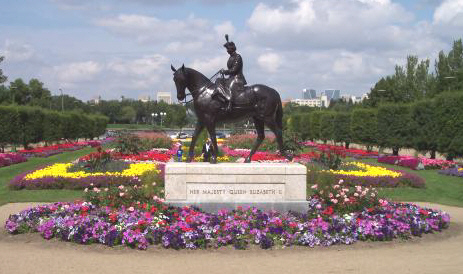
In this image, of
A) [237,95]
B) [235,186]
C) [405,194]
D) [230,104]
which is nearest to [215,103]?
[230,104]

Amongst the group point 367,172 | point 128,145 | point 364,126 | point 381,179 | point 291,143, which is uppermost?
point 364,126

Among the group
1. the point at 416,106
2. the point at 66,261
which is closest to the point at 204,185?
the point at 66,261

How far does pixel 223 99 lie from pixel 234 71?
75 cm

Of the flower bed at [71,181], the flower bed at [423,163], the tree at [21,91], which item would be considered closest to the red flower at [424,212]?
the flower bed at [71,181]

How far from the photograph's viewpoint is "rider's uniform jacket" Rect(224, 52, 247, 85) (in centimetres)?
1177

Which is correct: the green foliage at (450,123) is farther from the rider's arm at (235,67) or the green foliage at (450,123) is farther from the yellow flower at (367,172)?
the rider's arm at (235,67)

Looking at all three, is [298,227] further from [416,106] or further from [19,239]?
[416,106]

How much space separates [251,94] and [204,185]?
2.42 m

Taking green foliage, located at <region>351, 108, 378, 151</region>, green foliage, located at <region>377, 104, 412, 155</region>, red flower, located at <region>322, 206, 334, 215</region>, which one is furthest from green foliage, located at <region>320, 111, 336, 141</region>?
red flower, located at <region>322, 206, 334, 215</region>

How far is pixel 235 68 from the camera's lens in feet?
38.5

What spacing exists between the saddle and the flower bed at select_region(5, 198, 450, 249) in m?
2.54

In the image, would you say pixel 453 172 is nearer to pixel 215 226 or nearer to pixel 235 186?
pixel 235 186

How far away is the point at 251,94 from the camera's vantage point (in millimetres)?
11773

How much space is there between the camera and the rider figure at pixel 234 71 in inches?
462
